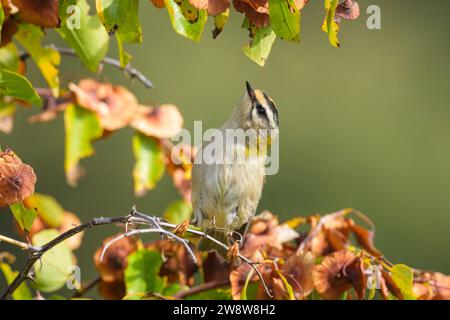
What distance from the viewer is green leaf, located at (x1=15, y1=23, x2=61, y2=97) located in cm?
183

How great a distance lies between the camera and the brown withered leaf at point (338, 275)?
1.74 metres

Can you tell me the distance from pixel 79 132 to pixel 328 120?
16.0ft

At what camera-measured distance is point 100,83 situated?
2123 millimetres

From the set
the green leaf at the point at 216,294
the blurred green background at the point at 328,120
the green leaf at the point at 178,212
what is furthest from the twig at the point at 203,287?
the blurred green background at the point at 328,120

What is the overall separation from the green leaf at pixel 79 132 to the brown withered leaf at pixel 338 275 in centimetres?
65

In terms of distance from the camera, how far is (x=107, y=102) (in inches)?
81.1

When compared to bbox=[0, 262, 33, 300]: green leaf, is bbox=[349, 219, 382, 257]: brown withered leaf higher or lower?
higher

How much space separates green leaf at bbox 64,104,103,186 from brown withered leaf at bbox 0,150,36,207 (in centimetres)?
59

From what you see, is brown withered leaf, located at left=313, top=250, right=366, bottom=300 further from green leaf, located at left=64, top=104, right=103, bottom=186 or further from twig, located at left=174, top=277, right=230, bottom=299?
green leaf, located at left=64, top=104, right=103, bottom=186

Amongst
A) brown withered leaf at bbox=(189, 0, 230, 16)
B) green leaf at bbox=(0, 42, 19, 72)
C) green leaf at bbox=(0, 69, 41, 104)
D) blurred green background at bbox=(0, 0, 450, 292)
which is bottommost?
blurred green background at bbox=(0, 0, 450, 292)

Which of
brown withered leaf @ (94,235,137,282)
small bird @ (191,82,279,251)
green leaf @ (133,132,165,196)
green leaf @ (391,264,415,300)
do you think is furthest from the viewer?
small bird @ (191,82,279,251)

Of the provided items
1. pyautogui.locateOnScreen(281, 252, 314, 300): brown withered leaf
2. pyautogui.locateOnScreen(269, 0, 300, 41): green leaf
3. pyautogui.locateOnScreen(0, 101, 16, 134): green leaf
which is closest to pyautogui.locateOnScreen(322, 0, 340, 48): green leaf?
pyautogui.locateOnScreen(269, 0, 300, 41): green leaf

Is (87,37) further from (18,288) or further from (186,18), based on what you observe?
(18,288)

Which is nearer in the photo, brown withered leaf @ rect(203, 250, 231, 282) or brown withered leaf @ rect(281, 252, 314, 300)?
brown withered leaf @ rect(281, 252, 314, 300)
